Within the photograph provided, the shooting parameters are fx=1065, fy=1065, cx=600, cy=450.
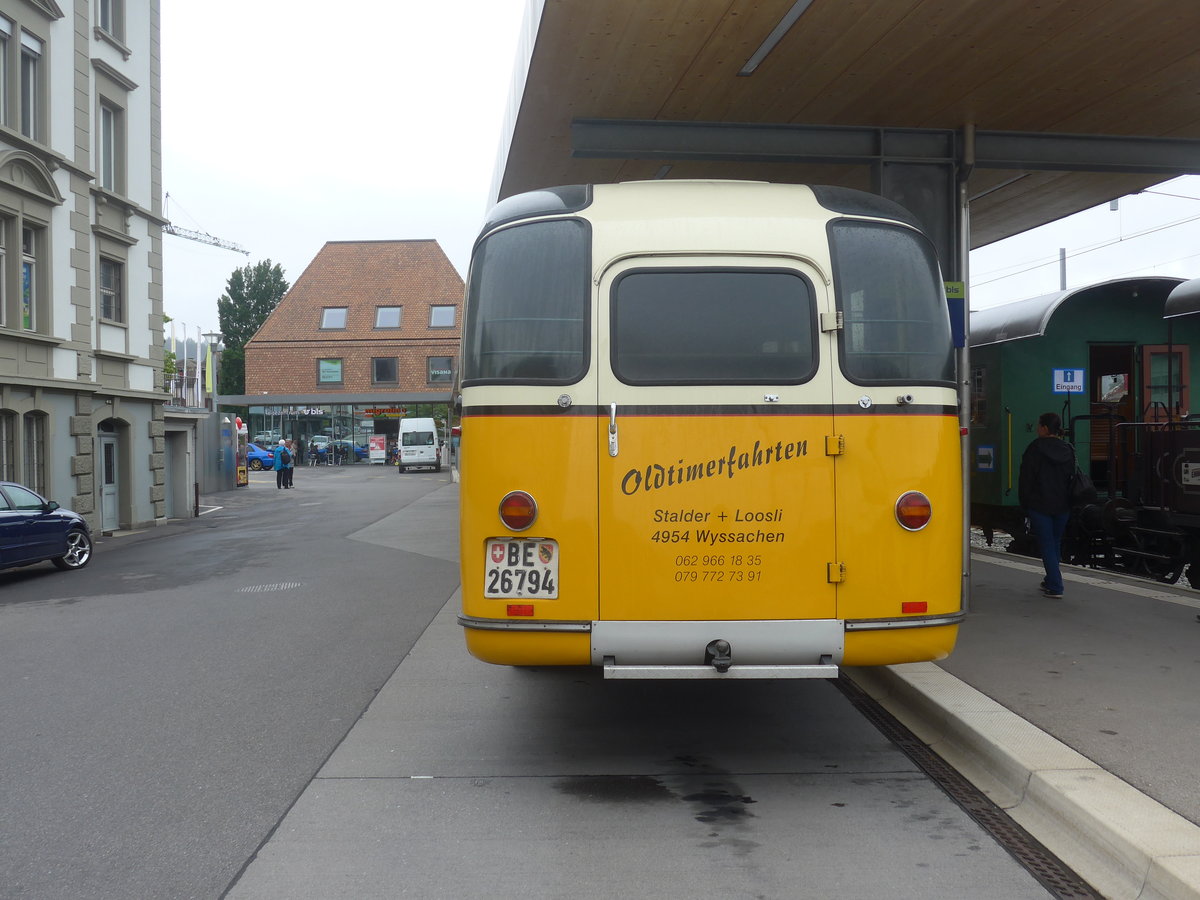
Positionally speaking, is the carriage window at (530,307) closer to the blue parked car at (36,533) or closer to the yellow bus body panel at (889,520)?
the yellow bus body panel at (889,520)

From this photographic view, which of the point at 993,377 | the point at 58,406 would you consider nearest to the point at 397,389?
the point at 58,406

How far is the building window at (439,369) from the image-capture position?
61.0m

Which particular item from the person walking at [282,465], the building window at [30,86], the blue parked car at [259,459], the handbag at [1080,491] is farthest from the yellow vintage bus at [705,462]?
the blue parked car at [259,459]

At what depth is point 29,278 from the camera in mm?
18875

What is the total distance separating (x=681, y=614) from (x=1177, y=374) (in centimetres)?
1050

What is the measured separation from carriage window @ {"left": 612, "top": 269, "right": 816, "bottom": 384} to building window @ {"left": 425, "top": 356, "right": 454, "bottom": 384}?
56.5 m

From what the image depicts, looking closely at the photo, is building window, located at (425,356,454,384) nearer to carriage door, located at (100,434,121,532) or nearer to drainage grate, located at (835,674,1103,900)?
carriage door, located at (100,434,121,532)

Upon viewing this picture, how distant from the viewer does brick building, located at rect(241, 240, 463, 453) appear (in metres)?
61.2

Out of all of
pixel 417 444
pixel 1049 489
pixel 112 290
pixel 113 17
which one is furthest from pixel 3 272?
pixel 417 444

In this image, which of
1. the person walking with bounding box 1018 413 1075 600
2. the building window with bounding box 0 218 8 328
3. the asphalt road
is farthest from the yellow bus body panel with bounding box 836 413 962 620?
the building window with bounding box 0 218 8 328

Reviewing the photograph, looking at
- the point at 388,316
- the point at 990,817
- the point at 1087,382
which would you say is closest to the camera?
the point at 990,817

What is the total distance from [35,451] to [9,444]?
81 centimetres

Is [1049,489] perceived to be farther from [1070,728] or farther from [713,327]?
[713,327]

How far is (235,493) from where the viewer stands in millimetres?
36312
